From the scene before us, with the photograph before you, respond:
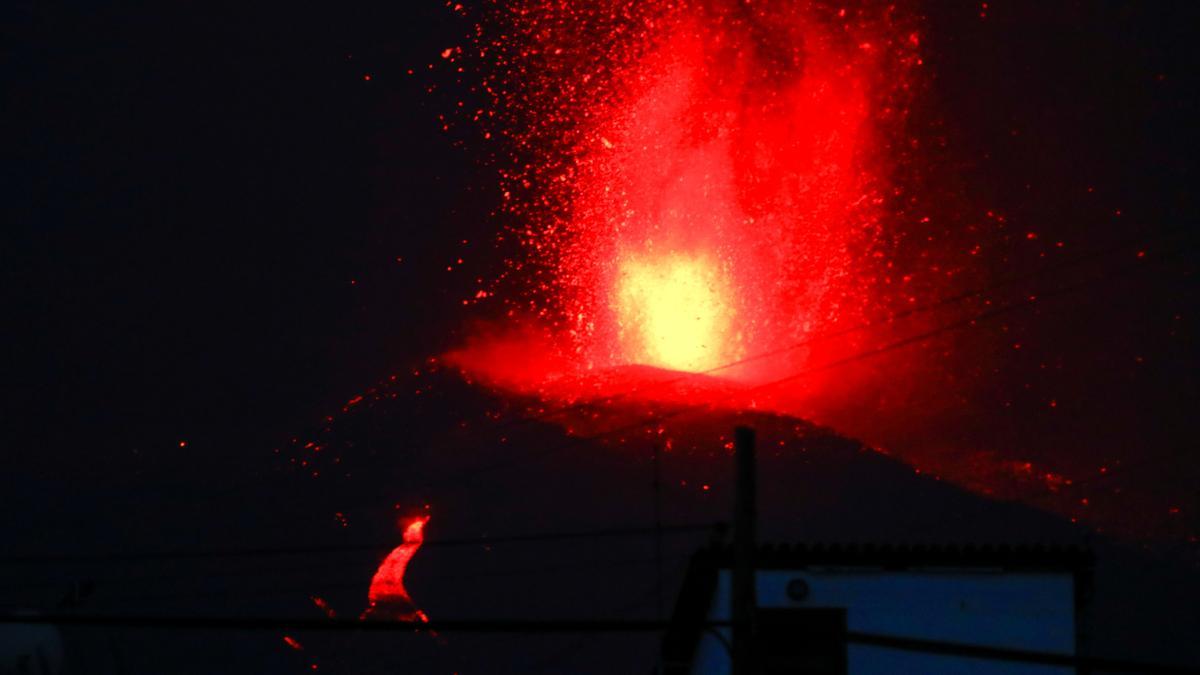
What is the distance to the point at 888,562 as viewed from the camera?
19.8 metres

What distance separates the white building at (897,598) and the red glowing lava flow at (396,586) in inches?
1792

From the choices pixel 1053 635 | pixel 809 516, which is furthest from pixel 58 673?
pixel 809 516

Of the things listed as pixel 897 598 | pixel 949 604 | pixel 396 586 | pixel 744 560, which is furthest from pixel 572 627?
pixel 396 586

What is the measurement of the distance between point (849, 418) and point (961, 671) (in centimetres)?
4964

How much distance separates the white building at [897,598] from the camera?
768 inches

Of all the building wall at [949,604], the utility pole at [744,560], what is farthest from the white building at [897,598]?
the utility pole at [744,560]

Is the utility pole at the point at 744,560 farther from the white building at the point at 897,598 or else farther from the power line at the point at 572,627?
the white building at the point at 897,598

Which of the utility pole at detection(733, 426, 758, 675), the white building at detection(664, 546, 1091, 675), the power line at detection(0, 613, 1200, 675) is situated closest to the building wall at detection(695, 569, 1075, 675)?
the white building at detection(664, 546, 1091, 675)

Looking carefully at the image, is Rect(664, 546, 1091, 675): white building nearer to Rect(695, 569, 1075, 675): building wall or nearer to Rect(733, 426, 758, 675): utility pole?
Rect(695, 569, 1075, 675): building wall

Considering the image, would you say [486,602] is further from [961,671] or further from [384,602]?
[961,671]

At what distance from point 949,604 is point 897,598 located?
30.9 inches

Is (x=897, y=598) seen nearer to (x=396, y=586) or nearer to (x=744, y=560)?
(x=744, y=560)

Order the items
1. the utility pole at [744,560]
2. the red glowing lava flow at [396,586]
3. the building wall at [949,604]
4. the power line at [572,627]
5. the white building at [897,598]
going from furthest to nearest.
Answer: the red glowing lava flow at [396,586]
the building wall at [949,604]
the white building at [897,598]
the utility pole at [744,560]
the power line at [572,627]

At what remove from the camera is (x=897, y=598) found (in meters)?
19.8
